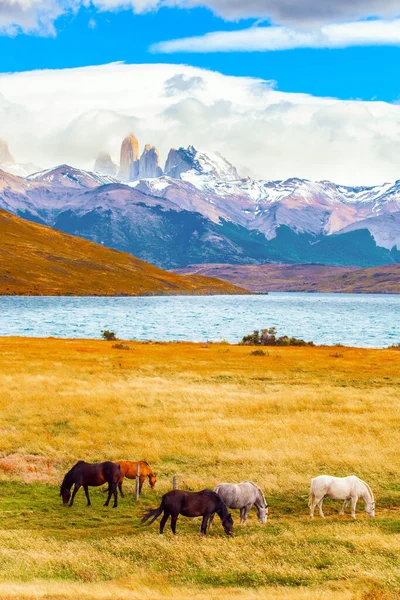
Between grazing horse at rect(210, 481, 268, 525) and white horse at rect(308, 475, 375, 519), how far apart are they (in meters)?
2.02

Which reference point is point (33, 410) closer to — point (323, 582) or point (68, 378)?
point (68, 378)

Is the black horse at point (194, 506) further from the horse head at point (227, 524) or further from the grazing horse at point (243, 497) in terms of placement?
the grazing horse at point (243, 497)

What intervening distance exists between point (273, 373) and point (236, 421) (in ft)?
82.7

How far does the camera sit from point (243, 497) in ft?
76.7

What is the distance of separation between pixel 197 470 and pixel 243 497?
24.5 ft

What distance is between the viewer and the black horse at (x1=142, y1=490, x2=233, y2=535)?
21391mm

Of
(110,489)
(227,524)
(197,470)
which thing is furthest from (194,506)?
(197,470)

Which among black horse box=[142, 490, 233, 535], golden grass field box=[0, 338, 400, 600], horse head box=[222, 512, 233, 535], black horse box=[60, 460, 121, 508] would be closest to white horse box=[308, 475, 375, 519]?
golden grass field box=[0, 338, 400, 600]

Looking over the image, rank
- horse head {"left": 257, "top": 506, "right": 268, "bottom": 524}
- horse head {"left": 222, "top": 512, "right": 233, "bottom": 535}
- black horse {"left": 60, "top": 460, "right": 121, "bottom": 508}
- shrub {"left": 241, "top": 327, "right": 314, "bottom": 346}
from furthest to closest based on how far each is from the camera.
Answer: shrub {"left": 241, "top": 327, "right": 314, "bottom": 346}, black horse {"left": 60, "top": 460, "right": 121, "bottom": 508}, horse head {"left": 257, "top": 506, "right": 268, "bottom": 524}, horse head {"left": 222, "top": 512, "right": 233, "bottom": 535}

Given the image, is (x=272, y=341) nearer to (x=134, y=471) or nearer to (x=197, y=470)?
(x=197, y=470)

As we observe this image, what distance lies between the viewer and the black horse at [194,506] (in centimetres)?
2139

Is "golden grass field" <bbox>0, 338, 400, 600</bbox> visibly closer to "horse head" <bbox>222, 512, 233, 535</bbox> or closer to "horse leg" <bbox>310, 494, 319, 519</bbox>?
"horse head" <bbox>222, 512, 233, 535</bbox>

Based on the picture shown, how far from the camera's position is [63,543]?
21.1m

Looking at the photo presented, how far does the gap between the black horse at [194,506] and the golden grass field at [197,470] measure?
0.54 m
